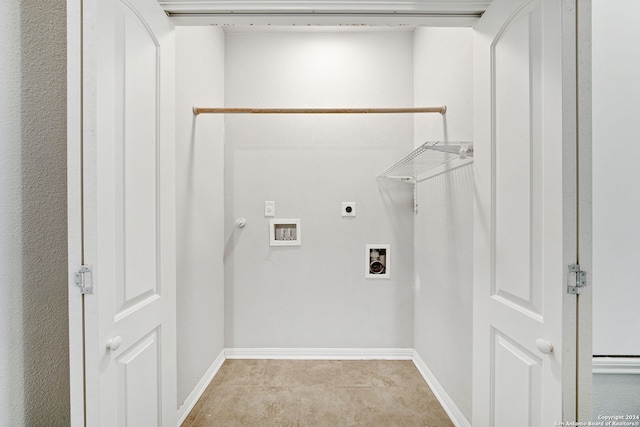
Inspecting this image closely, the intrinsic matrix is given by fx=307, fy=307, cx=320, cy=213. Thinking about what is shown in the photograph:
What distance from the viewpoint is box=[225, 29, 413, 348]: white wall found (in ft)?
7.98

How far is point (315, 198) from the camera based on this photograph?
244 cm

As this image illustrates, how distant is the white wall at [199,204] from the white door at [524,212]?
1.49 m

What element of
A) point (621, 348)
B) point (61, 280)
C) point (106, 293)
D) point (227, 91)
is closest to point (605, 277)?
point (621, 348)

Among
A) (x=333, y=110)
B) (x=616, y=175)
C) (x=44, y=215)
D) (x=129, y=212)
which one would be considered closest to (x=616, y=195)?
(x=616, y=175)

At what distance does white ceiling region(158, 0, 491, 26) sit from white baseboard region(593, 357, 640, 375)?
1.40 m

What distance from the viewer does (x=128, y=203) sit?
965 millimetres

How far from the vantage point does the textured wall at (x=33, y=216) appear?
83cm

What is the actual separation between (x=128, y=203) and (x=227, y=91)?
175cm

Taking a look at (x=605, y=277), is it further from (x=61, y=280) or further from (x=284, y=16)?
(x=61, y=280)

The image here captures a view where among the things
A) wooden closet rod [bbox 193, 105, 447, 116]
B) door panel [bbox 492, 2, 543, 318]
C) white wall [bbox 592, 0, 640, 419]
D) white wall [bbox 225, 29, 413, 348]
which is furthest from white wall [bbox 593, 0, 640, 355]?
white wall [bbox 225, 29, 413, 348]

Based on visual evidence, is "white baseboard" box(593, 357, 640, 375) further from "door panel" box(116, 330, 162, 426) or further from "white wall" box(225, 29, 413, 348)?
"door panel" box(116, 330, 162, 426)

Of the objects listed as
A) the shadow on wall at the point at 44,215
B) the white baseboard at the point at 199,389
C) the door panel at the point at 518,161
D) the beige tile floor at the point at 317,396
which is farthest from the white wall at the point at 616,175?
the white baseboard at the point at 199,389

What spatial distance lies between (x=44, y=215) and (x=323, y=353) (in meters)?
2.05

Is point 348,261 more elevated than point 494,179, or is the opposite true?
point 494,179
